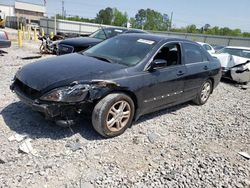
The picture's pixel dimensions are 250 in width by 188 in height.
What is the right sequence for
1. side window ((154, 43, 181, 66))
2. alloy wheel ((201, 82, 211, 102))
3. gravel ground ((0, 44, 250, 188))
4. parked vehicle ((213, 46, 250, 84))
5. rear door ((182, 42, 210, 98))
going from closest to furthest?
gravel ground ((0, 44, 250, 188)) → side window ((154, 43, 181, 66)) → rear door ((182, 42, 210, 98)) → alloy wheel ((201, 82, 211, 102)) → parked vehicle ((213, 46, 250, 84))

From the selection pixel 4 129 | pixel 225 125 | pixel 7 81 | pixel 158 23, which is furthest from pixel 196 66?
pixel 158 23

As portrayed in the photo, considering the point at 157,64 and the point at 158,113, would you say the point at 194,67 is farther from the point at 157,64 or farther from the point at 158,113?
the point at 157,64

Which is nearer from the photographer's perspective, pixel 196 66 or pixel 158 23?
pixel 196 66

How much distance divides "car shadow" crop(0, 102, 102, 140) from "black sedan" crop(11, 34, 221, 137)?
1.11ft

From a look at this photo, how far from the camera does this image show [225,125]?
4965 millimetres

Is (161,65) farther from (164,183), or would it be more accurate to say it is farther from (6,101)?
(6,101)

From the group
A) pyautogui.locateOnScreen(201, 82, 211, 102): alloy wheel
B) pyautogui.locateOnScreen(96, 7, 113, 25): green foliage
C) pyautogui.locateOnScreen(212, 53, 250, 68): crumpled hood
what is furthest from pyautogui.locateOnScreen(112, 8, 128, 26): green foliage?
pyautogui.locateOnScreen(201, 82, 211, 102): alloy wheel

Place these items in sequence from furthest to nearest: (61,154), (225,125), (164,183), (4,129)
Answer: (225,125) < (4,129) < (61,154) < (164,183)

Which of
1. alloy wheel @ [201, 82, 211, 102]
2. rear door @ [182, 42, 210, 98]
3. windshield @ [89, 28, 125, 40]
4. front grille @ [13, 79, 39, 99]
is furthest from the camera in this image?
windshield @ [89, 28, 125, 40]

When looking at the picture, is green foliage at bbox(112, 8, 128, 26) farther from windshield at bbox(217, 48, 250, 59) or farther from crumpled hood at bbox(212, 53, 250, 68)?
crumpled hood at bbox(212, 53, 250, 68)

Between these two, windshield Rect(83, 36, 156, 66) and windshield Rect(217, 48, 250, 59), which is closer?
windshield Rect(83, 36, 156, 66)

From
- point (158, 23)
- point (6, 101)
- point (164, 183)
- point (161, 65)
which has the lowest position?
point (164, 183)

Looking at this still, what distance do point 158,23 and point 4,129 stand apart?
96.6 m

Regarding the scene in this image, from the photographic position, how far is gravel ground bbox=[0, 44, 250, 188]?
2947 millimetres
